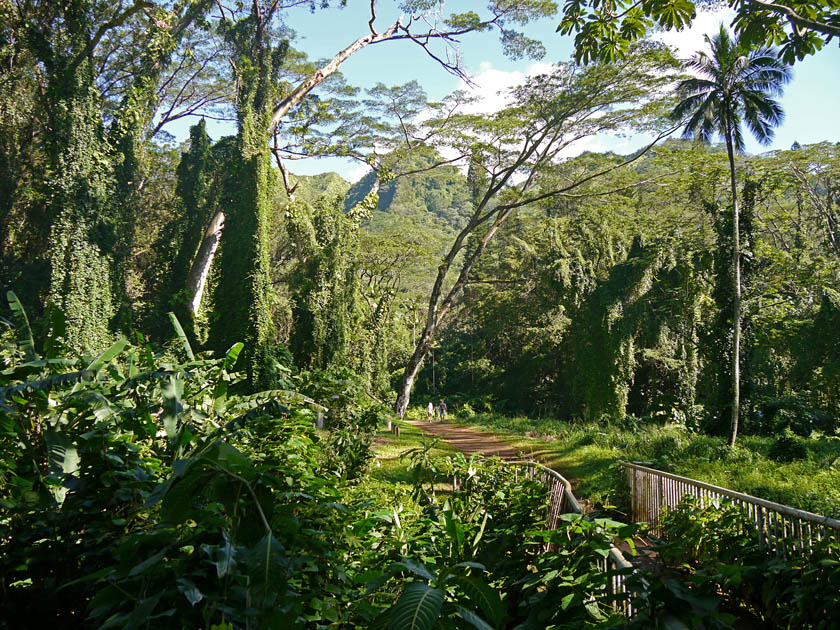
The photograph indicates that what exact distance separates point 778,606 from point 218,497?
5248 millimetres

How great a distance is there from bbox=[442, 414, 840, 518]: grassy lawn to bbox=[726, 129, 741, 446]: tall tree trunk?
91 centimetres

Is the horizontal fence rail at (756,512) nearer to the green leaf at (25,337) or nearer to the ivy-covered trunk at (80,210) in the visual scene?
the green leaf at (25,337)

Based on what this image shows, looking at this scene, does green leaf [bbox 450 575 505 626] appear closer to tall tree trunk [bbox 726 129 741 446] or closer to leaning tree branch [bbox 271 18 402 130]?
tall tree trunk [bbox 726 129 741 446]

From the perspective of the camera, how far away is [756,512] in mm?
5469

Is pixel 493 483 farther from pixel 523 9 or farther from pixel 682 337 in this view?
pixel 682 337

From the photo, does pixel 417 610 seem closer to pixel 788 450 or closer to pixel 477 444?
pixel 788 450

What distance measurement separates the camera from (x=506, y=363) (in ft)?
122

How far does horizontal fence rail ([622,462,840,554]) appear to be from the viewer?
4641mm

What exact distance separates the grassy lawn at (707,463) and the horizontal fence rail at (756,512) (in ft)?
2.25

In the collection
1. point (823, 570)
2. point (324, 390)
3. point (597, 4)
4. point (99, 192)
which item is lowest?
point (823, 570)

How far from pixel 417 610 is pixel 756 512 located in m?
5.68

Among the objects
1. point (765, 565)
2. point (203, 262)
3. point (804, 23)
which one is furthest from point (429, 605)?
point (203, 262)

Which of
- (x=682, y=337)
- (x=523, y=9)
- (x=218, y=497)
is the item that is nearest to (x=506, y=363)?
(x=682, y=337)

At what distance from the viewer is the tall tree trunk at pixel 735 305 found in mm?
15578
